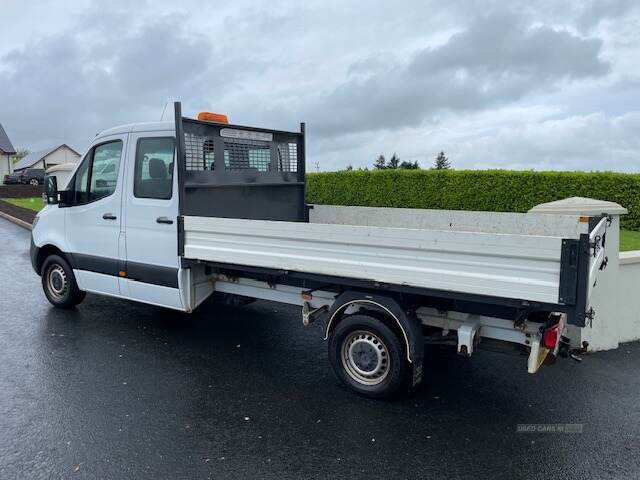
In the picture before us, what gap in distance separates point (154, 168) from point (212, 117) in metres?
0.83

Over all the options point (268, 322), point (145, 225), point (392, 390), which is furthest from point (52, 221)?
point (392, 390)

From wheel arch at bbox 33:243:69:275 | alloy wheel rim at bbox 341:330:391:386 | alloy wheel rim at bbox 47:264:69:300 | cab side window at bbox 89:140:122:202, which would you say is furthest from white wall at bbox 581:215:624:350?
wheel arch at bbox 33:243:69:275

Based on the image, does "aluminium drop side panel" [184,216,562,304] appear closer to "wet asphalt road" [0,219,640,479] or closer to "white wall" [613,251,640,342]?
"wet asphalt road" [0,219,640,479]

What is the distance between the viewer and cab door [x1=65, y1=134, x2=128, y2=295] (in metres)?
6.04

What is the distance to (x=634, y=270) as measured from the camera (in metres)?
5.91

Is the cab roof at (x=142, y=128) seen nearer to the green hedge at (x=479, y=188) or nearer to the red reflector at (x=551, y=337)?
the red reflector at (x=551, y=337)

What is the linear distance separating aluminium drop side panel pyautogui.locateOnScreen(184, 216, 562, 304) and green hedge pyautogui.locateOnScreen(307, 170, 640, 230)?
9.83 m

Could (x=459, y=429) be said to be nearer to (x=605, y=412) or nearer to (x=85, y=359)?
(x=605, y=412)

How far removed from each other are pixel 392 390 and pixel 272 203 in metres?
3.05

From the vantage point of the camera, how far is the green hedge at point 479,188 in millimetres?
12055

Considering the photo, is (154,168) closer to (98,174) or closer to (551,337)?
(98,174)

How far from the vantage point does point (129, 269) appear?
5.90m

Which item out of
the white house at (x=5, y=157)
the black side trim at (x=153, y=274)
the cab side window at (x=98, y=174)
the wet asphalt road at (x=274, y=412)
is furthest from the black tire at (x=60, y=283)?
the white house at (x=5, y=157)

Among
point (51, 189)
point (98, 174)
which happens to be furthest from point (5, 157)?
point (98, 174)
